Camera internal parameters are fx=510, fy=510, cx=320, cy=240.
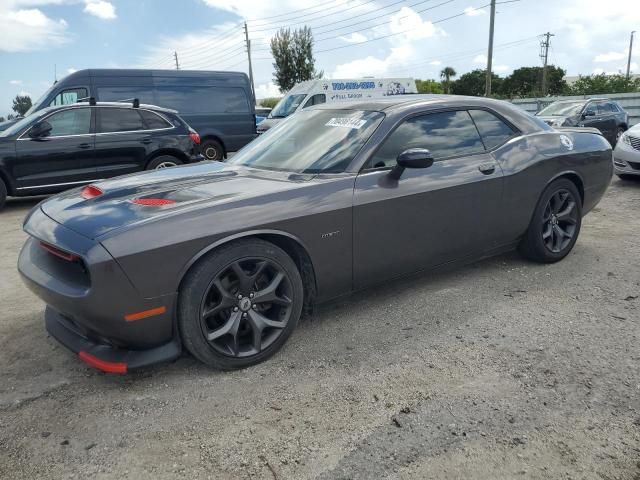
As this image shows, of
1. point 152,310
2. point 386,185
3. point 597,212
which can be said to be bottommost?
point 597,212

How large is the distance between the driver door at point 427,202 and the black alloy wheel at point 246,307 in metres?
0.56

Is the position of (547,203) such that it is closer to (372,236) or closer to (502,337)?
(502,337)

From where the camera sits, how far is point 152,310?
8.20 feet

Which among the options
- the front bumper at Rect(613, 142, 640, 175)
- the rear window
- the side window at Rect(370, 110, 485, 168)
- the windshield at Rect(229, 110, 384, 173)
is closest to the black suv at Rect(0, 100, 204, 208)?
the rear window

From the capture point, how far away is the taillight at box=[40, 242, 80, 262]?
2.47m

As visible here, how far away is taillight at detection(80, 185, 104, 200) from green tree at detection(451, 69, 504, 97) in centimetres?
5628

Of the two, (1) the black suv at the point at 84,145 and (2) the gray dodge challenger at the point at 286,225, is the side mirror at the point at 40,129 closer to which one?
(1) the black suv at the point at 84,145

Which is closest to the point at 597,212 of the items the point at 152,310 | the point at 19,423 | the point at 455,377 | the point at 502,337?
the point at 502,337

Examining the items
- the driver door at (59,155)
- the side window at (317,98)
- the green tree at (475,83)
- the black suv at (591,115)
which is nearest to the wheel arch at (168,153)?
the driver door at (59,155)

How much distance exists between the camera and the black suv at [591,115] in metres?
13.3

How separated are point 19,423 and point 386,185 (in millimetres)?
2348

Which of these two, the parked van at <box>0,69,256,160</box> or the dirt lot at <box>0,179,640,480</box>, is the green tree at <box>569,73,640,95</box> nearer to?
the parked van at <box>0,69,256,160</box>

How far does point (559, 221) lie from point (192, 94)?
1008 centimetres

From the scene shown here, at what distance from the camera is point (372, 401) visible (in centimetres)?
249
